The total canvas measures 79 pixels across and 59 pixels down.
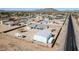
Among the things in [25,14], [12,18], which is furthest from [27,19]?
[12,18]

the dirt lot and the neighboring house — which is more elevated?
the neighboring house

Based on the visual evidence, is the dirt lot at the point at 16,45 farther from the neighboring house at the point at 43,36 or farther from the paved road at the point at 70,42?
the paved road at the point at 70,42

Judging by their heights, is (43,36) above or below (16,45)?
above

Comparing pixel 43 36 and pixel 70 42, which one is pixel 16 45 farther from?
pixel 70 42

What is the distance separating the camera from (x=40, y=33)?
1925 millimetres

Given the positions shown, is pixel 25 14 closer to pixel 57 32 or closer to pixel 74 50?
pixel 57 32

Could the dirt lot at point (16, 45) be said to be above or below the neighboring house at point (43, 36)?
below

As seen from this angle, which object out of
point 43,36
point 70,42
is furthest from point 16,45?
point 70,42

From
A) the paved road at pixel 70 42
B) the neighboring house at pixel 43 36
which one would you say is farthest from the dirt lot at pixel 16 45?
the paved road at pixel 70 42

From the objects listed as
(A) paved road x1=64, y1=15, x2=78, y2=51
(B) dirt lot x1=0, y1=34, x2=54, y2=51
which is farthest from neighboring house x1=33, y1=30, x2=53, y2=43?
(A) paved road x1=64, y1=15, x2=78, y2=51

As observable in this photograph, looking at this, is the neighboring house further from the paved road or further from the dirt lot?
the paved road
